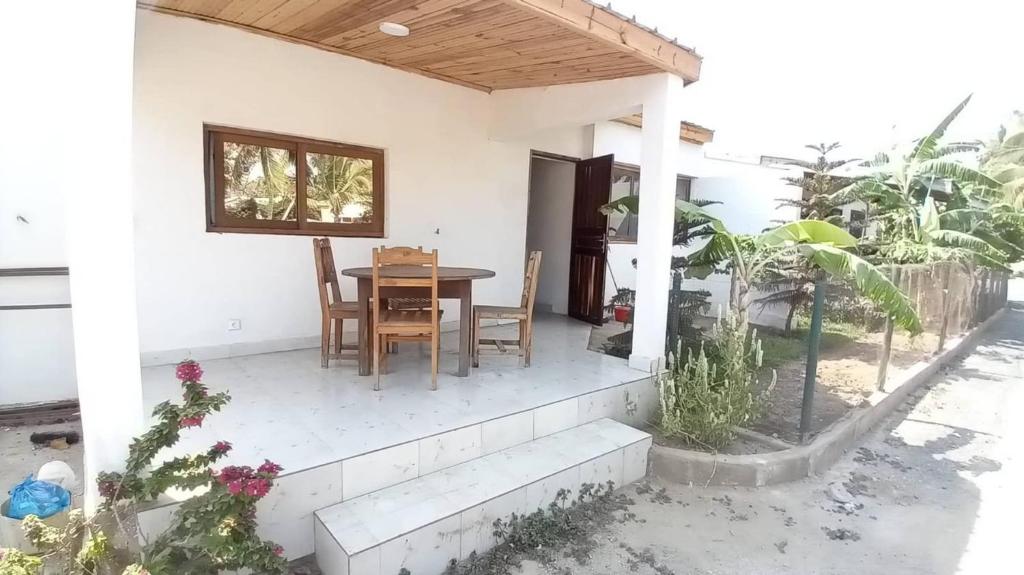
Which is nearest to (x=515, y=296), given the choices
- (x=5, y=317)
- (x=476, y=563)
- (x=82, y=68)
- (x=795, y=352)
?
(x=795, y=352)

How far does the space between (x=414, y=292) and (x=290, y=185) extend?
1.91 m

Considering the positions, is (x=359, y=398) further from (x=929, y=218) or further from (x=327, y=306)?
(x=929, y=218)

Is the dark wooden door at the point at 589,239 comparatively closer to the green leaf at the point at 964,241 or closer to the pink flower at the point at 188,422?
the green leaf at the point at 964,241

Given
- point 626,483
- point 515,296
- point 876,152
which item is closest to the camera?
point 626,483

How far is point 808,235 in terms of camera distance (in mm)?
4094

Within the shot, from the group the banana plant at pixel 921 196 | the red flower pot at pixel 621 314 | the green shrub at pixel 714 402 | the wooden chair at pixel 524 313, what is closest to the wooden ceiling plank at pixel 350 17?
the wooden chair at pixel 524 313

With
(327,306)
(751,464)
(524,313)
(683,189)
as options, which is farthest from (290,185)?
(683,189)

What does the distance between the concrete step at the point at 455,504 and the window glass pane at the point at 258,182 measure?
3.08 meters

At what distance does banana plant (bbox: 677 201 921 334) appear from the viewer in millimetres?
3688

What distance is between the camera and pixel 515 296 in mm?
6684

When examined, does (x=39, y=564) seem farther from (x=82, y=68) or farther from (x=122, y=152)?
(x=82, y=68)

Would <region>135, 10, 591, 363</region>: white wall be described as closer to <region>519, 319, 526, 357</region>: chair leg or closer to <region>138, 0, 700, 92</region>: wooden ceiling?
<region>138, 0, 700, 92</region>: wooden ceiling

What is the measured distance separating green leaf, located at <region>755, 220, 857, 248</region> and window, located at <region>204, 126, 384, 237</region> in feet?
12.2

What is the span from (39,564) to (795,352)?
5213 mm
